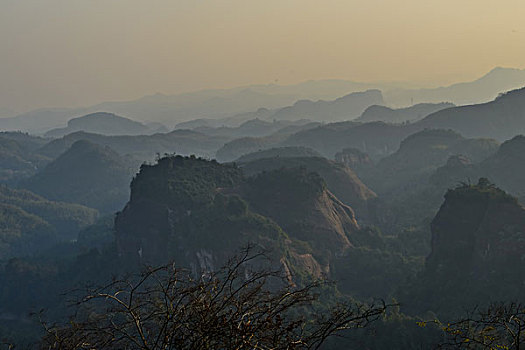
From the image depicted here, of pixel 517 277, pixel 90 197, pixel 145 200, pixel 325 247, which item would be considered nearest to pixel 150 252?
pixel 145 200

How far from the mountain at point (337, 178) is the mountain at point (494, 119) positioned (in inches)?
2268

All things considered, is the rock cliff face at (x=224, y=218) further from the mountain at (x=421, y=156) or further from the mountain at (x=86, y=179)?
the mountain at (x=86, y=179)

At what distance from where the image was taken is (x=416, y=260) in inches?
1861

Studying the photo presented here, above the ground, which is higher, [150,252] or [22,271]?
[150,252]

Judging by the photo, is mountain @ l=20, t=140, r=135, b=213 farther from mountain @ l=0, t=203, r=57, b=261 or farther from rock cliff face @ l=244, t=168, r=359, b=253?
rock cliff face @ l=244, t=168, r=359, b=253

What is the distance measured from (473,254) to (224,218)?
21150 mm

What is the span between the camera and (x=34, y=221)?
101750 millimetres

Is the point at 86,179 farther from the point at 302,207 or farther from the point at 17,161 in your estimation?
the point at 302,207

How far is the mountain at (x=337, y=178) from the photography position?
73.5 meters

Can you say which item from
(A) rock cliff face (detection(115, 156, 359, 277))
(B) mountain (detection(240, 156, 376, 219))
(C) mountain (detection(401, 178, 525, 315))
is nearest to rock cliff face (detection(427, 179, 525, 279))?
(C) mountain (detection(401, 178, 525, 315))

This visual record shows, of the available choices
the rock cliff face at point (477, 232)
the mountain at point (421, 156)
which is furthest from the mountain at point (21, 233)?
the rock cliff face at point (477, 232)

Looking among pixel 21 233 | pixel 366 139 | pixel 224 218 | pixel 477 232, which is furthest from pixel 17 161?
pixel 477 232

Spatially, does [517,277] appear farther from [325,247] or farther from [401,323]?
[325,247]

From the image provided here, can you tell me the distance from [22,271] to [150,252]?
21914mm
